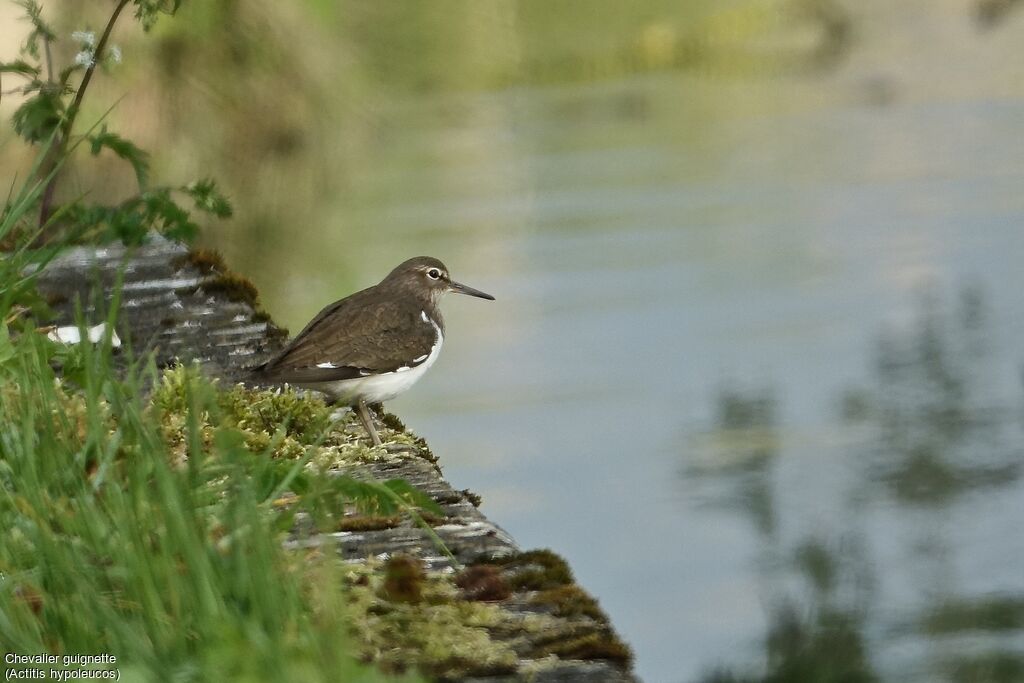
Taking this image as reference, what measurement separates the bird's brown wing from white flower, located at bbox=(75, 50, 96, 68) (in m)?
2.20

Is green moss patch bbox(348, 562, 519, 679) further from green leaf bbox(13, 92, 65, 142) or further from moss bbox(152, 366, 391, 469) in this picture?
green leaf bbox(13, 92, 65, 142)

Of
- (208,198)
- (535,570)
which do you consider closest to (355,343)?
(208,198)

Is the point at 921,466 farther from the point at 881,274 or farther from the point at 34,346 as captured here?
the point at 34,346

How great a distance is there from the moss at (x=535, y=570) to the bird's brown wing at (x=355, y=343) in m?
1.91

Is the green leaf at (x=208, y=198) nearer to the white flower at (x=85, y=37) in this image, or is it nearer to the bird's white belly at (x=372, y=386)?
the white flower at (x=85, y=37)

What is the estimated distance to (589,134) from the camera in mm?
26797

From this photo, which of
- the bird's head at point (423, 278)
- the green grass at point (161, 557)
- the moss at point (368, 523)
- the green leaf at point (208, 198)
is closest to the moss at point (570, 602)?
the green grass at point (161, 557)

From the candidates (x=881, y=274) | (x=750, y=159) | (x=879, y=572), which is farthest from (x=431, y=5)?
(x=879, y=572)

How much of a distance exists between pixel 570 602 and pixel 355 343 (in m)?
2.52

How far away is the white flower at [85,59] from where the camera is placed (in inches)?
307

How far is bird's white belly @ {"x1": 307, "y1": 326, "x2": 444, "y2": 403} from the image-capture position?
18.7 ft

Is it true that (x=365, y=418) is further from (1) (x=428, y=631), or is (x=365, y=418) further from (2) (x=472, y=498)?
(1) (x=428, y=631)

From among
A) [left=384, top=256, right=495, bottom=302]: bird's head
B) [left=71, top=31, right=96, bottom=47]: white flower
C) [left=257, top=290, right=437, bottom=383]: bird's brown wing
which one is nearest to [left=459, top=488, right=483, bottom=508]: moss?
[left=257, top=290, right=437, bottom=383]: bird's brown wing

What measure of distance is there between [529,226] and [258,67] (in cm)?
380
